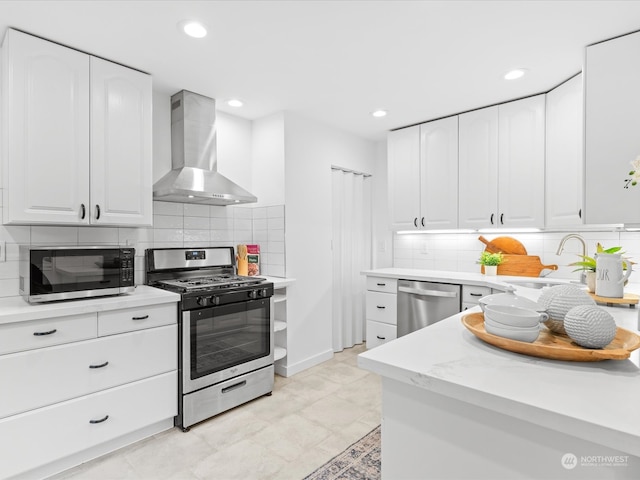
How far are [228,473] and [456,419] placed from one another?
1.55 meters

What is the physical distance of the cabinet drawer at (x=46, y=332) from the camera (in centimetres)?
172

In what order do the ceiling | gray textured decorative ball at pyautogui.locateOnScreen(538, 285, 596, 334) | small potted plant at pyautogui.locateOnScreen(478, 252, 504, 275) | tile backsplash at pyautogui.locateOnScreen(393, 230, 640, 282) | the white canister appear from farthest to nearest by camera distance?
small potted plant at pyautogui.locateOnScreen(478, 252, 504, 275) < tile backsplash at pyautogui.locateOnScreen(393, 230, 640, 282) < the ceiling < the white canister < gray textured decorative ball at pyautogui.locateOnScreen(538, 285, 596, 334)

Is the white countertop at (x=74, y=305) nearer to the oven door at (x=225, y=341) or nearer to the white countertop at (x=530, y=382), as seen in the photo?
the oven door at (x=225, y=341)

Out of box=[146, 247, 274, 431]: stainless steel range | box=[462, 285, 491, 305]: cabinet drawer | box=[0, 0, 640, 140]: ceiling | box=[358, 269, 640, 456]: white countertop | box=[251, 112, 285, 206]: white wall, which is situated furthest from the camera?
box=[251, 112, 285, 206]: white wall

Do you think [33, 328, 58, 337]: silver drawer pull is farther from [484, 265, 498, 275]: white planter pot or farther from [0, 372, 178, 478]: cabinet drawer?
[484, 265, 498, 275]: white planter pot

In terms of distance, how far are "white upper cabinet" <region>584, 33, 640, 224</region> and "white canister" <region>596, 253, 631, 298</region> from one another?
45 cm

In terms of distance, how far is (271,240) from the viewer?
10.9 feet

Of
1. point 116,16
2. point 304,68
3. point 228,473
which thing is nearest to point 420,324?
point 228,473

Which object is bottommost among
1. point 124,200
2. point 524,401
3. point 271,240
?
point 524,401

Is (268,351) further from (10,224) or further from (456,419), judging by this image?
(456,419)

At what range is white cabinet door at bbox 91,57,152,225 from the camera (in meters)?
2.24

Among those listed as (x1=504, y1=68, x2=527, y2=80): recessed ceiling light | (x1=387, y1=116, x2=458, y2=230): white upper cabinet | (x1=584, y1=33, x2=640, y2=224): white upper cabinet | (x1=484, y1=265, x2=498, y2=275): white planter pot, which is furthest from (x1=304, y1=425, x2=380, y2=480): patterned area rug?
(x1=504, y1=68, x2=527, y2=80): recessed ceiling light

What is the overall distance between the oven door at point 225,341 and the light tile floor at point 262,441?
0.30 m
